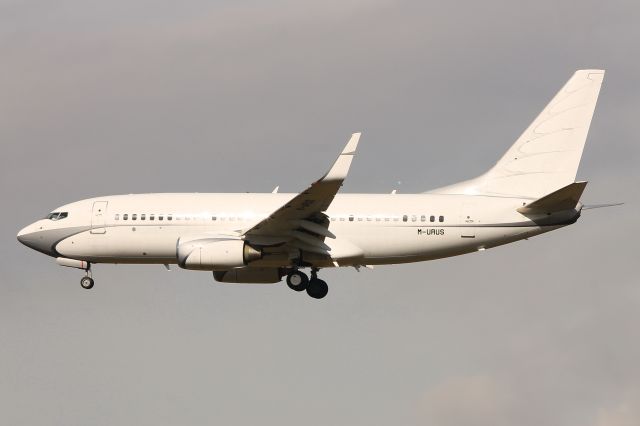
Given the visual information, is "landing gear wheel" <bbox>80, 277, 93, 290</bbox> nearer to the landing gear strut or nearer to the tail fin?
the landing gear strut

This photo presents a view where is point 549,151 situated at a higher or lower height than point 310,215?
higher

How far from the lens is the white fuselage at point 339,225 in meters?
63.3

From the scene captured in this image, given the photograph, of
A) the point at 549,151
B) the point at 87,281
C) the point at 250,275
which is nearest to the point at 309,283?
the point at 250,275

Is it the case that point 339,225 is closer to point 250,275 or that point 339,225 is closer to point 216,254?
point 250,275

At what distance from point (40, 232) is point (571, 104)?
26789 millimetres

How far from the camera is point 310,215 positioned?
61656mm

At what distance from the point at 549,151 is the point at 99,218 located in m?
21.9

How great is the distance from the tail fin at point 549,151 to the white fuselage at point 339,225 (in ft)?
4.84

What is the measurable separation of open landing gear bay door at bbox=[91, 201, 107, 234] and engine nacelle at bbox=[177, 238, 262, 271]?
5.15 m

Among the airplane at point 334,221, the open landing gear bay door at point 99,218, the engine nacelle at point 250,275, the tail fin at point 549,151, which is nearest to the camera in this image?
the airplane at point 334,221

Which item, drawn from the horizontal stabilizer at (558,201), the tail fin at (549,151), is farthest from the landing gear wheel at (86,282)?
the horizontal stabilizer at (558,201)

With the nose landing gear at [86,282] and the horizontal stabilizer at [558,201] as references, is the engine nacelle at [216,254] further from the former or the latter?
the horizontal stabilizer at [558,201]

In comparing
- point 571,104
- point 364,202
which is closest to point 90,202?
point 364,202

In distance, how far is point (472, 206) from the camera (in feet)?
209
